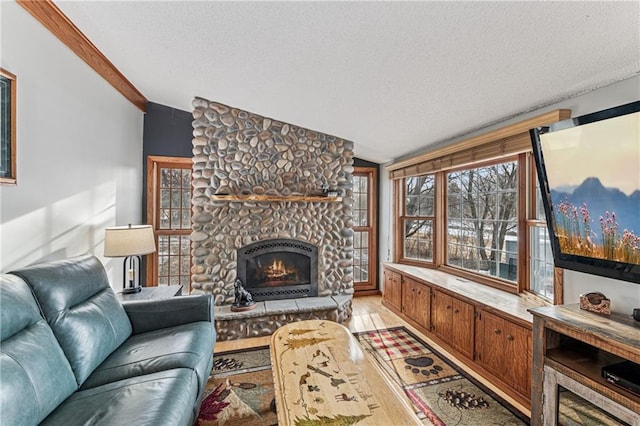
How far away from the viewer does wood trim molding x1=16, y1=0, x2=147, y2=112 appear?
6.65ft

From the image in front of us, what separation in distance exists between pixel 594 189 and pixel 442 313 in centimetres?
176

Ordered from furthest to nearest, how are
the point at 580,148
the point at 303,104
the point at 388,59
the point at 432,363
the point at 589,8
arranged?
the point at 303,104 < the point at 432,363 < the point at 388,59 < the point at 580,148 < the point at 589,8

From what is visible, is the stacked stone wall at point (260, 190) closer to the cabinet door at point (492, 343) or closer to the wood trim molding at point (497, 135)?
the wood trim molding at point (497, 135)

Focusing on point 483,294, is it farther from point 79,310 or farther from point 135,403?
point 79,310

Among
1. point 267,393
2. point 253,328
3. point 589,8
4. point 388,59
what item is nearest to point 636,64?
point 589,8

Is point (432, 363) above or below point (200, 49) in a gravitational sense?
below

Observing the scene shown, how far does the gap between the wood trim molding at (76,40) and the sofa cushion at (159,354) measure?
91.3 inches

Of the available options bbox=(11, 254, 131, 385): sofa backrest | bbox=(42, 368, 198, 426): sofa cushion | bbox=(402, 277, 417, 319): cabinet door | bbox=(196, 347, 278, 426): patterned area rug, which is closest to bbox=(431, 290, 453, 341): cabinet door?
bbox=(402, 277, 417, 319): cabinet door

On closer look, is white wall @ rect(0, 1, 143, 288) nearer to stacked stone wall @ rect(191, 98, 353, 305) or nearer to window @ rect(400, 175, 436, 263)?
stacked stone wall @ rect(191, 98, 353, 305)

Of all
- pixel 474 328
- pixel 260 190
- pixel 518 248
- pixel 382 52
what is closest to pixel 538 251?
pixel 518 248

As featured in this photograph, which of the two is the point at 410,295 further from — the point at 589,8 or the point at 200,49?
the point at 200,49

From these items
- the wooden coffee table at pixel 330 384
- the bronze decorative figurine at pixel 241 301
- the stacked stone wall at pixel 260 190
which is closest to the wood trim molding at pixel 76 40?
the stacked stone wall at pixel 260 190

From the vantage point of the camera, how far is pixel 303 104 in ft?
9.80

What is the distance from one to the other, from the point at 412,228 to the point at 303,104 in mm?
2342
